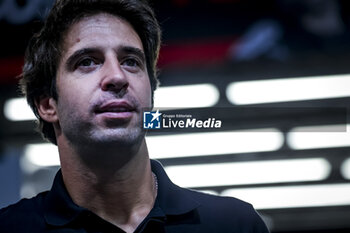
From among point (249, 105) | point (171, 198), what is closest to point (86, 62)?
point (171, 198)

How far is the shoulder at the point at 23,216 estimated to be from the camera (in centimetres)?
146

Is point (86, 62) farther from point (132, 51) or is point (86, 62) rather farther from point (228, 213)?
point (228, 213)

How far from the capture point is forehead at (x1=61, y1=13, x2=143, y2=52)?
1.51 metres

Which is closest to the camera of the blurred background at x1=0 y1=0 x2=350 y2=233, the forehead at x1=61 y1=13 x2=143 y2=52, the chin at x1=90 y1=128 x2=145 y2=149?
the chin at x1=90 y1=128 x2=145 y2=149

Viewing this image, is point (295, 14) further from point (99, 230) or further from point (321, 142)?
point (99, 230)

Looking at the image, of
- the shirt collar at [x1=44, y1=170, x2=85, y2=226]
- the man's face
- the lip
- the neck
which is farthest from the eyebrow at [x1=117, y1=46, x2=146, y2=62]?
the shirt collar at [x1=44, y1=170, x2=85, y2=226]

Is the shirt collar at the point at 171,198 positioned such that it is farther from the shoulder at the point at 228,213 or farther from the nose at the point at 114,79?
the nose at the point at 114,79

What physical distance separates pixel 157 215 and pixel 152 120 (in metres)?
0.30

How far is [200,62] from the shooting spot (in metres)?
2.12

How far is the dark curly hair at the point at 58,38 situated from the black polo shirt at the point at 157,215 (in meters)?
0.29

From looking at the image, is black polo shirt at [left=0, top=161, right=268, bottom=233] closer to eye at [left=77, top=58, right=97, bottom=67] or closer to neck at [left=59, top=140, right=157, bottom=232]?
neck at [left=59, top=140, right=157, bottom=232]

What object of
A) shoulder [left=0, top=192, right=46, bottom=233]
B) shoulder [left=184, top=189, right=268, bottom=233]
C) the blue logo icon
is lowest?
shoulder [left=184, top=189, right=268, bottom=233]

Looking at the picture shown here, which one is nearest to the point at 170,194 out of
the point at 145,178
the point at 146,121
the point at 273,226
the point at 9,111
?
the point at 145,178

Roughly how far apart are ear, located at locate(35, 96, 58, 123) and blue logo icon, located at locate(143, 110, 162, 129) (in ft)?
1.05
